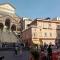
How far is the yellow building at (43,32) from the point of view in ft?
176

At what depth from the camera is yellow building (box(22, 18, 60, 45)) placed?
5350cm

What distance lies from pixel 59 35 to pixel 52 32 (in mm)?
2050

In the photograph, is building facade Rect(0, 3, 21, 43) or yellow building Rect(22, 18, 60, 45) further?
yellow building Rect(22, 18, 60, 45)

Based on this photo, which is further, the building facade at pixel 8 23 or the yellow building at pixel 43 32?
the yellow building at pixel 43 32

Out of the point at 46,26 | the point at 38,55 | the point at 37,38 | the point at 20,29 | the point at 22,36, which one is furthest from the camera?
the point at 20,29

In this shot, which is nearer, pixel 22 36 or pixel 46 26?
pixel 46 26

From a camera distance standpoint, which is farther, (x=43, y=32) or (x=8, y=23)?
(x=8, y=23)

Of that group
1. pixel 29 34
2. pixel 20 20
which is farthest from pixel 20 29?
pixel 29 34

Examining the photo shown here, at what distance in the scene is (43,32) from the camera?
55250 mm

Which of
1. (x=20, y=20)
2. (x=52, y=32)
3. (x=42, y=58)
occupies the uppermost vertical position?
(x=20, y=20)

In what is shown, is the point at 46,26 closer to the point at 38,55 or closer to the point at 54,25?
the point at 54,25

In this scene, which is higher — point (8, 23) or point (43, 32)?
point (8, 23)

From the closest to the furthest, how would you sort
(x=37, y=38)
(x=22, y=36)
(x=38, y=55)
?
(x=38, y=55)
(x=37, y=38)
(x=22, y=36)

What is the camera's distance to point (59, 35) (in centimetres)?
5672
